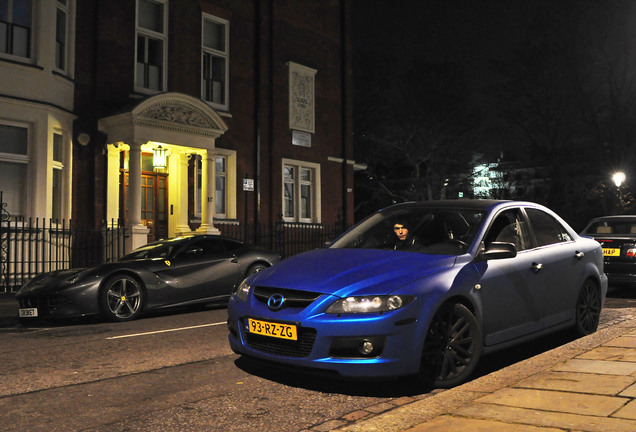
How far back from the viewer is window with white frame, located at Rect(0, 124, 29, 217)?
1507 cm

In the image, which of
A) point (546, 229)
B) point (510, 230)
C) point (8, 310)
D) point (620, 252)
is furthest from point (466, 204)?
point (8, 310)

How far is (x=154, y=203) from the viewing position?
61.6 ft

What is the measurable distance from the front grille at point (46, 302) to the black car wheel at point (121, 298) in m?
0.54

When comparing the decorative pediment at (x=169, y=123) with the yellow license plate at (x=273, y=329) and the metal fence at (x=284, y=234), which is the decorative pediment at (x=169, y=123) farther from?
the yellow license plate at (x=273, y=329)

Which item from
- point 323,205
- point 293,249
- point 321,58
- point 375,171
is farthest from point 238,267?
point 375,171

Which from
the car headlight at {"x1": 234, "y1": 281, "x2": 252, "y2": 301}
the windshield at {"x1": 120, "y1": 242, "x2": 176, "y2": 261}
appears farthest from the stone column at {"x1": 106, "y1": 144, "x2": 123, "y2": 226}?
the car headlight at {"x1": 234, "y1": 281, "x2": 252, "y2": 301}

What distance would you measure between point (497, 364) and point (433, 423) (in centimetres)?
243

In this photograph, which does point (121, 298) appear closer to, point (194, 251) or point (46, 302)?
point (46, 302)

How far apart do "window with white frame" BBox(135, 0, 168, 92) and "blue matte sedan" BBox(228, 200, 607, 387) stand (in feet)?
44.8

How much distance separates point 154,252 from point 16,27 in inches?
309

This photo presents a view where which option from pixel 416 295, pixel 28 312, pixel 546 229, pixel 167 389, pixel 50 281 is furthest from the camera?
pixel 50 281

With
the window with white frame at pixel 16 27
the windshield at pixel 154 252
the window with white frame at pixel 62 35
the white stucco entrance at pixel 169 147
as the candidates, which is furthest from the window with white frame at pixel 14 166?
the windshield at pixel 154 252

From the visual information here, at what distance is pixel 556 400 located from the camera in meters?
4.31

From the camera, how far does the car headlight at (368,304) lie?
15.3 feet
